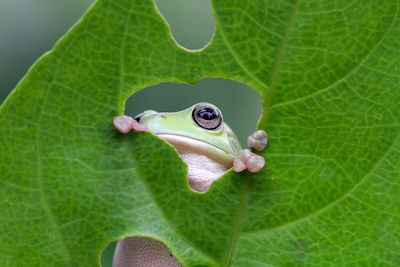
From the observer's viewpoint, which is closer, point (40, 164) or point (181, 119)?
point (40, 164)

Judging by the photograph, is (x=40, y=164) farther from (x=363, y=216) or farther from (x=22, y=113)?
(x=363, y=216)

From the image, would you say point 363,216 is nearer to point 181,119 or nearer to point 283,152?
point 283,152

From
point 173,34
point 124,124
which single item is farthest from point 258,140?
point 173,34

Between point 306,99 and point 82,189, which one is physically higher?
point 306,99

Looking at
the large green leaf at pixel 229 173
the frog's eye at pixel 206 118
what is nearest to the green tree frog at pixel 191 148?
Result: the frog's eye at pixel 206 118

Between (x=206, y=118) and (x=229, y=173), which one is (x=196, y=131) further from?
(x=229, y=173)

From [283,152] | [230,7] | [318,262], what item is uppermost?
[230,7]

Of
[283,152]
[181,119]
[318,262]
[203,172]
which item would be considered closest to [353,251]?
[318,262]
